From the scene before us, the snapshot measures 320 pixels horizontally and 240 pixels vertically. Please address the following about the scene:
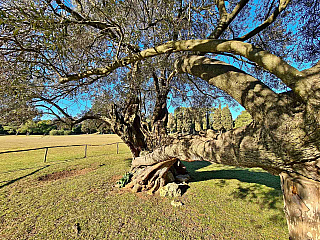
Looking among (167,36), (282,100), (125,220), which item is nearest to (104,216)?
(125,220)

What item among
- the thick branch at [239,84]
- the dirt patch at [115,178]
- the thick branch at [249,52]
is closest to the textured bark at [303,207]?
the thick branch at [239,84]

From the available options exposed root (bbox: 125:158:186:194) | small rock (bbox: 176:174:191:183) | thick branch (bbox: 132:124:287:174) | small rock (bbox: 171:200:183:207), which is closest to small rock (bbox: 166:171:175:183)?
exposed root (bbox: 125:158:186:194)

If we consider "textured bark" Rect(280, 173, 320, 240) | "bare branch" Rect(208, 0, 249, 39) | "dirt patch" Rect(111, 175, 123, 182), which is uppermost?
"bare branch" Rect(208, 0, 249, 39)

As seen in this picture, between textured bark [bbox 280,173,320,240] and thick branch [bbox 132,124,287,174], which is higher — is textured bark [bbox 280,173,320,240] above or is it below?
below

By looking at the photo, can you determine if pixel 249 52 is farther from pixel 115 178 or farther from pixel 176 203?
pixel 115 178

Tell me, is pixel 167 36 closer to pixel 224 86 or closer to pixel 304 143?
pixel 224 86

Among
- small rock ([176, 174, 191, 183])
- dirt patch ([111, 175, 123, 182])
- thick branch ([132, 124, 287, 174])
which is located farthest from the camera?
dirt patch ([111, 175, 123, 182])

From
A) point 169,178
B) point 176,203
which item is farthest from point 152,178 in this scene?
point 176,203

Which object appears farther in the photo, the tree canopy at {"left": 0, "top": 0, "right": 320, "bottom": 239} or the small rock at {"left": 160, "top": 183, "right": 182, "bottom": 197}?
the small rock at {"left": 160, "top": 183, "right": 182, "bottom": 197}

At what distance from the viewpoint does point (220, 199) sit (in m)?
5.49

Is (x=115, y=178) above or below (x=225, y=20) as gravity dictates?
below

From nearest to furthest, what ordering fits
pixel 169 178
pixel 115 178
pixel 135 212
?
pixel 135 212 → pixel 169 178 → pixel 115 178

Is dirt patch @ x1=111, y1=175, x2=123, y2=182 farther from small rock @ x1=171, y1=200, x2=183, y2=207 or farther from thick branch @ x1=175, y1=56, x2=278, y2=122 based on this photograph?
thick branch @ x1=175, y1=56, x2=278, y2=122

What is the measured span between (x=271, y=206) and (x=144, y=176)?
181 inches
